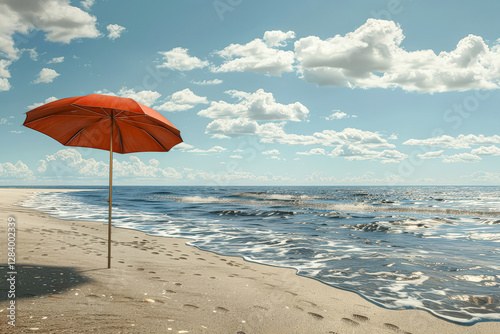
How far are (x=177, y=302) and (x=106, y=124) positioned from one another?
403cm

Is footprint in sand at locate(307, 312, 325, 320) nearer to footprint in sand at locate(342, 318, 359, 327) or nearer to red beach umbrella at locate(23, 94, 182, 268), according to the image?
footprint in sand at locate(342, 318, 359, 327)

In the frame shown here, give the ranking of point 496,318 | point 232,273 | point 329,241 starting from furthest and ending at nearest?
Answer: point 329,241 < point 232,273 < point 496,318

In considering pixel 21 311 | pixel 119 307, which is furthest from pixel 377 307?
pixel 21 311

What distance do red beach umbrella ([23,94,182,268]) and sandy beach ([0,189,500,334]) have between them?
1.12 metres

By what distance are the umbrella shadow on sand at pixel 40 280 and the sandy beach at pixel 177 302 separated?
13mm

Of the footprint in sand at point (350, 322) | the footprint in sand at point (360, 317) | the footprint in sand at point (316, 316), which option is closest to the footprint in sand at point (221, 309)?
the footprint in sand at point (316, 316)

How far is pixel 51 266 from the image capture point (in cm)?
532

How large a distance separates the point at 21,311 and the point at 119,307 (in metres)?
1.06

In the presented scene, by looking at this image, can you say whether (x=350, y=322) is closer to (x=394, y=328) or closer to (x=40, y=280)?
(x=394, y=328)

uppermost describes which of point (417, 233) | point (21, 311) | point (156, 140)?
point (156, 140)

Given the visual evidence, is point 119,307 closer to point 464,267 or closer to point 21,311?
point 21,311

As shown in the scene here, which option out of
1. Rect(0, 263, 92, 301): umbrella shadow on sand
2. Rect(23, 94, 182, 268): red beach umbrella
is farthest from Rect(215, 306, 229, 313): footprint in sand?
Rect(23, 94, 182, 268): red beach umbrella

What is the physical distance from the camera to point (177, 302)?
414 cm

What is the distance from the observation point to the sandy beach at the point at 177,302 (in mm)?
3391
